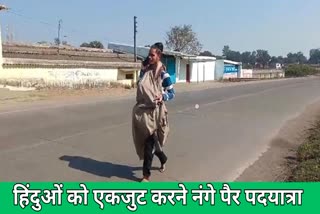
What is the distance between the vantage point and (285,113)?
49.6 ft

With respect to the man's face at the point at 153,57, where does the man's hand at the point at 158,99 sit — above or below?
below

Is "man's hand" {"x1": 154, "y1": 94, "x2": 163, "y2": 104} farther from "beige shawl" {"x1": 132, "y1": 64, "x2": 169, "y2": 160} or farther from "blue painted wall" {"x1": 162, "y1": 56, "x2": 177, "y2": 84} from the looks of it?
"blue painted wall" {"x1": 162, "y1": 56, "x2": 177, "y2": 84}

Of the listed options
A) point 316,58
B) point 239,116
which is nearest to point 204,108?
point 239,116

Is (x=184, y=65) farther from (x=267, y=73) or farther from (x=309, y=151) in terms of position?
(x=309, y=151)

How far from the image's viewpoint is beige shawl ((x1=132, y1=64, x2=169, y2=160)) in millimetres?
5305

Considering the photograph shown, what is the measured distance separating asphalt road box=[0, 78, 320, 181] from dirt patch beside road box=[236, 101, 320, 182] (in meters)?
0.19

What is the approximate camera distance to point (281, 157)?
7.70 metres

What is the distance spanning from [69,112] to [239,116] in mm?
5588

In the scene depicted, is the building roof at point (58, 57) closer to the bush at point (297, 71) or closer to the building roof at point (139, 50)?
the building roof at point (139, 50)

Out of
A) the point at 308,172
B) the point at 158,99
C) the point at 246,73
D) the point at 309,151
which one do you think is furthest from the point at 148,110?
the point at 246,73

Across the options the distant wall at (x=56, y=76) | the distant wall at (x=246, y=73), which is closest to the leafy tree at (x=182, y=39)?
the distant wall at (x=246, y=73)

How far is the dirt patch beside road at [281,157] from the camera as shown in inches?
246

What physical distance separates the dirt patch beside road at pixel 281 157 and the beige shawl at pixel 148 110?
1587mm

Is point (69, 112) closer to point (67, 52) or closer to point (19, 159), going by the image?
point (19, 159)
